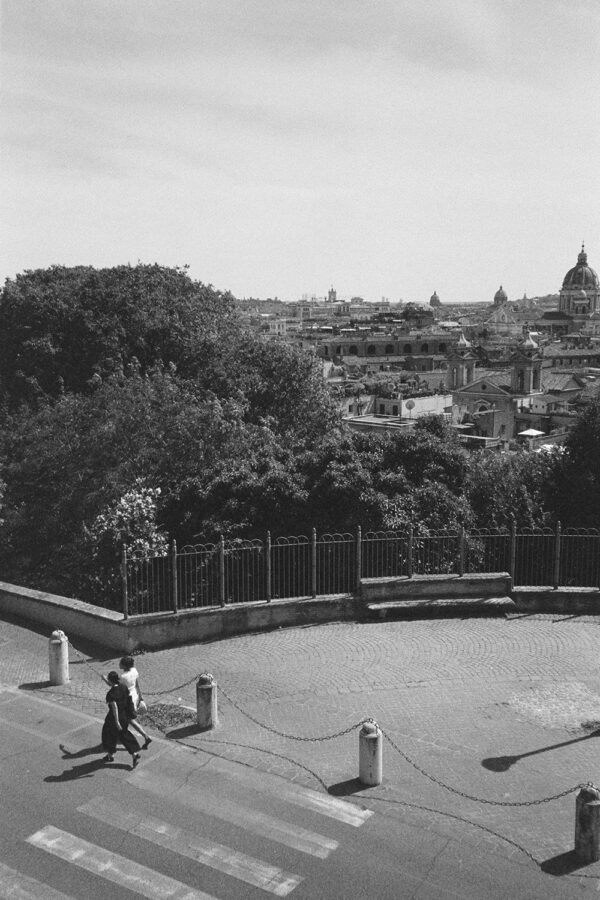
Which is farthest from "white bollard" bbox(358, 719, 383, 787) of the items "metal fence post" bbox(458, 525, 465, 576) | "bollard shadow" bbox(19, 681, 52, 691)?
"metal fence post" bbox(458, 525, 465, 576)

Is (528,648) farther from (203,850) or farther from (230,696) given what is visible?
(203,850)

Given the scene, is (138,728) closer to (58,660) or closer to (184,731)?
(184,731)

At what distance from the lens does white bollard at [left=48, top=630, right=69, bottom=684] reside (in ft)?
44.5

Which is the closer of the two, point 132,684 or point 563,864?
point 563,864

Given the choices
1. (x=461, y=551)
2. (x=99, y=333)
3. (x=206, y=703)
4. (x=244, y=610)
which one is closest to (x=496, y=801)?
(x=206, y=703)

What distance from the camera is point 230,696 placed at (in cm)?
1318

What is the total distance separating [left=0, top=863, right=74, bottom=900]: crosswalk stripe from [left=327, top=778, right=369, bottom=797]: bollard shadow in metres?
3.33

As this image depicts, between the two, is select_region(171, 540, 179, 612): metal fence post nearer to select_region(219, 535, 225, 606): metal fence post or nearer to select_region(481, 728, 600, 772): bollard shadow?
select_region(219, 535, 225, 606): metal fence post

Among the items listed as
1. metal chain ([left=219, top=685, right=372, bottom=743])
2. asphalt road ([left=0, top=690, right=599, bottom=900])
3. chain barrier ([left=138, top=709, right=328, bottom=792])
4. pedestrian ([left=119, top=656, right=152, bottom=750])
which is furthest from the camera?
metal chain ([left=219, top=685, right=372, bottom=743])

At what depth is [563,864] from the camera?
8859 mm

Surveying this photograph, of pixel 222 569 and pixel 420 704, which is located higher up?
pixel 222 569

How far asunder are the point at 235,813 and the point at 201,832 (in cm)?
53

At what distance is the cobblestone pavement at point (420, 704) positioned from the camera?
10.1 meters


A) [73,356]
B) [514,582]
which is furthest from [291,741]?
[73,356]
